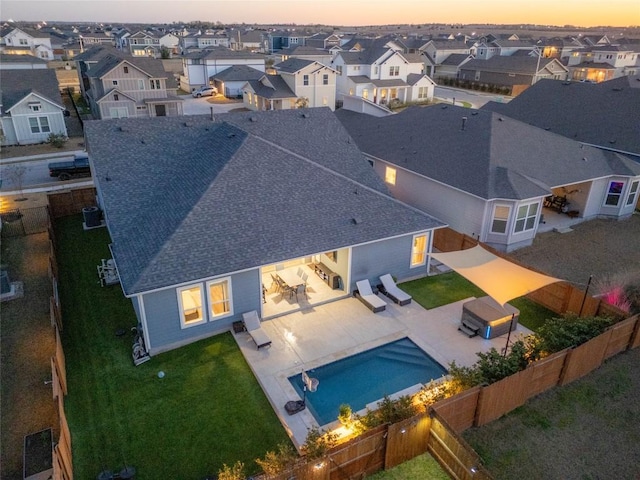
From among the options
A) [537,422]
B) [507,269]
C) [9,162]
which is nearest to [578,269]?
[507,269]

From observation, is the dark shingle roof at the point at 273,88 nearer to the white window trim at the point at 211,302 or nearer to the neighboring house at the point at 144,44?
the white window trim at the point at 211,302

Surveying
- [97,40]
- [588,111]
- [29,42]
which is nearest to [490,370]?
[588,111]

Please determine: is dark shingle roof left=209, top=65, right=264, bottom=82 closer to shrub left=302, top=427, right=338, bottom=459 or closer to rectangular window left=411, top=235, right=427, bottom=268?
rectangular window left=411, top=235, right=427, bottom=268

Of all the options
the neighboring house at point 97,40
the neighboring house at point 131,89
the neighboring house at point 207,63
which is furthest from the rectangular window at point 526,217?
the neighboring house at point 97,40

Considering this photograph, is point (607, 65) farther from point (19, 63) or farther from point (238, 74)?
point (19, 63)

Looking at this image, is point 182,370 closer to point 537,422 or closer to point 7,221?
point 537,422

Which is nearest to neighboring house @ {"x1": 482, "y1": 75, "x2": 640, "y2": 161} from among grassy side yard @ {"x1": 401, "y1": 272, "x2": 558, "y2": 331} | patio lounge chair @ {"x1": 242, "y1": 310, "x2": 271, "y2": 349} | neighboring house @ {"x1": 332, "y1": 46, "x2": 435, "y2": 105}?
grassy side yard @ {"x1": 401, "y1": 272, "x2": 558, "y2": 331}
